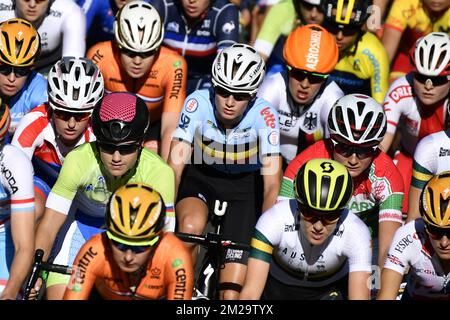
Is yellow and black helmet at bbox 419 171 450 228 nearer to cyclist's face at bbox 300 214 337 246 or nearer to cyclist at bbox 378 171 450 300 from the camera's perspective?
cyclist at bbox 378 171 450 300

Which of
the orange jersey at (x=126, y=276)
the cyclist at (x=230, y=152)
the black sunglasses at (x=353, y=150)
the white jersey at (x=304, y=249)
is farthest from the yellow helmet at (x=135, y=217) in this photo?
the black sunglasses at (x=353, y=150)

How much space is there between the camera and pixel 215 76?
11781mm

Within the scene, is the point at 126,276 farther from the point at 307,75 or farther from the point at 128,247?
the point at 307,75

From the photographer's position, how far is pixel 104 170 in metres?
11.0

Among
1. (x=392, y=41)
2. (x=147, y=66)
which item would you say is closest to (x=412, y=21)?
(x=392, y=41)

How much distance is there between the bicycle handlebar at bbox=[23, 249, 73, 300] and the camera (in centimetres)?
966

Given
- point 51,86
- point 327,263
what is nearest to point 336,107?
point 327,263

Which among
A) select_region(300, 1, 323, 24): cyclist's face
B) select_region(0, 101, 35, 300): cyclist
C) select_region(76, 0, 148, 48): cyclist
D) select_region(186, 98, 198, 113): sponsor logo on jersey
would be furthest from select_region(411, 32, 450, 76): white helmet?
select_region(0, 101, 35, 300): cyclist

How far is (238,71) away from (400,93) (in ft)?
7.50

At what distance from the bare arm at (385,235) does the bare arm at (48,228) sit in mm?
2898

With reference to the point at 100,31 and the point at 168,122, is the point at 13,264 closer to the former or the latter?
the point at 168,122

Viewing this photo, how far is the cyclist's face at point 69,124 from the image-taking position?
11586 mm

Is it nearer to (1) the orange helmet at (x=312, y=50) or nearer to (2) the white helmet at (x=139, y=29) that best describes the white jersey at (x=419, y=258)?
(1) the orange helmet at (x=312, y=50)

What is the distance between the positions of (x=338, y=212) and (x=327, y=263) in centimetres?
82
